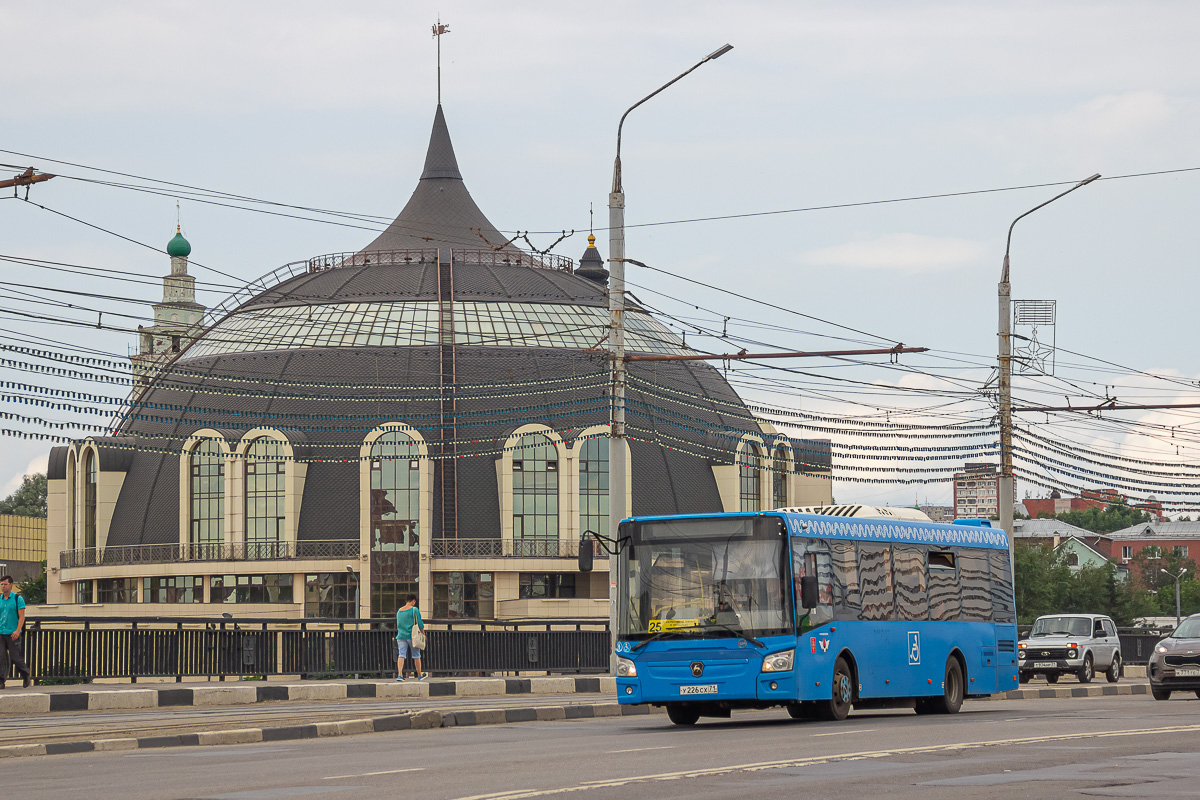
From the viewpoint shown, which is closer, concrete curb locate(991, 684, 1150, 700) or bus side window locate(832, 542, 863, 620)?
bus side window locate(832, 542, 863, 620)

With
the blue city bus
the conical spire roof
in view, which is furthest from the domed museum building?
the blue city bus

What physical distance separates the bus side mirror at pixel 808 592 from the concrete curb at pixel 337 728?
4437 millimetres

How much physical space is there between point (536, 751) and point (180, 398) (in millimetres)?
58887

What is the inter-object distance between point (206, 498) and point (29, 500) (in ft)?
330

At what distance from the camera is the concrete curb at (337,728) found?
53.6 feet

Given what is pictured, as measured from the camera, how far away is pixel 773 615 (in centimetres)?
2028

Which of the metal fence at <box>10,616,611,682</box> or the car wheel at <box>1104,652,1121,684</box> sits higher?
the metal fence at <box>10,616,611,682</box>

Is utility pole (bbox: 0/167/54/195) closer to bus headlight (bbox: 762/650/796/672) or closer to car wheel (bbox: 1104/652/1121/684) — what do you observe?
bus headlight (bbox: 762/650/796/672)

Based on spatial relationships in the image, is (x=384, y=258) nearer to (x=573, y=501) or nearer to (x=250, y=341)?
(x=250, y=341)

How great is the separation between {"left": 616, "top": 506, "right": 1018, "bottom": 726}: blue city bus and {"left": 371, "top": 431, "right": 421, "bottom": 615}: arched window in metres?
44.1

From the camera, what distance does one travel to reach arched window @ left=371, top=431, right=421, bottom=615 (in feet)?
215

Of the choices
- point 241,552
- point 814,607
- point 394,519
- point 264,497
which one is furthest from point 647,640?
point 264,497

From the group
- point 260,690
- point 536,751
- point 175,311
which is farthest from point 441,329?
point 175,311

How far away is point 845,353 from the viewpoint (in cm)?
3266
